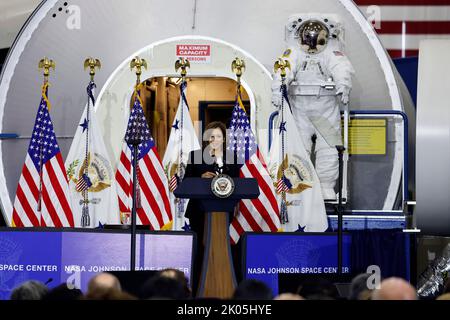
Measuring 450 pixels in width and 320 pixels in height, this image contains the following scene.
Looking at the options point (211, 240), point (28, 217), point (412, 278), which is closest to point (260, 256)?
point (211, 240)

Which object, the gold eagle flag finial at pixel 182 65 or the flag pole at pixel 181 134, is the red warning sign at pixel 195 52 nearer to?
the flag pole at pixel 181 134

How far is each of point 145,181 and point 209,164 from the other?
27.9 inches

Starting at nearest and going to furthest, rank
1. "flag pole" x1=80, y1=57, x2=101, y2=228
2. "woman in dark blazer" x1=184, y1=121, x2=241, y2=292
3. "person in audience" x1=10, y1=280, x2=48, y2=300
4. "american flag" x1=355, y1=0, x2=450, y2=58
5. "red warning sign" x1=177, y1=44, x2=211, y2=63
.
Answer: "person in audience" x1=10, y1=280, x2=48, y2=300, "woman in dark blazer" x1=184, y1=121, x2=241, y2=292, "flag pole" x1=80, y1=57, x2=101, y2=228, "red warning sign" x1=177, y1=44, x2=211, y2=63, "american flag" x1=355, y1=0, x2=450, y2=58

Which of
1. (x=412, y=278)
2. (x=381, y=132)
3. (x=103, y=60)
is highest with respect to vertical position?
(x=103, y=60)

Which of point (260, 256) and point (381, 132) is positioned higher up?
point (381, 132)

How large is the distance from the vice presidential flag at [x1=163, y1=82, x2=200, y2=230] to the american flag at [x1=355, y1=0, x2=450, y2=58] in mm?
3334

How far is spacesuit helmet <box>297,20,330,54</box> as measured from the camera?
11.9 m

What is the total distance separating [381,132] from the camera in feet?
39.0

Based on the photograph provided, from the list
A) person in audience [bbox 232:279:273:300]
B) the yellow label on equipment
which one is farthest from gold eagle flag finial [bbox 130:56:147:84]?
person in audience [bbox 232:279:273:300]

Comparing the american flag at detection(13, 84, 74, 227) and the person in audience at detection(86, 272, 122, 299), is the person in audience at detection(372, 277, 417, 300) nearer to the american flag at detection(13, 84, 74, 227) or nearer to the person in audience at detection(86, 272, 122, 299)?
the person in audience at detection(86, 272, 122, 299)

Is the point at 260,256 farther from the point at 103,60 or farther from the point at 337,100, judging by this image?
the point at 103,60

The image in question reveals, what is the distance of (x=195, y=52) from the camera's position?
40.4 feet

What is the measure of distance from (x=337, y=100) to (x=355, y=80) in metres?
0.62
